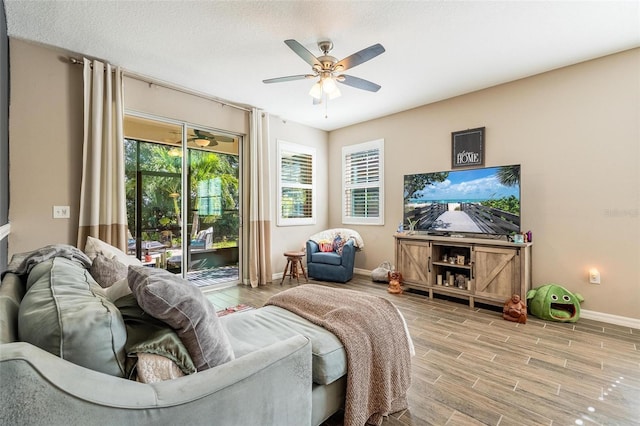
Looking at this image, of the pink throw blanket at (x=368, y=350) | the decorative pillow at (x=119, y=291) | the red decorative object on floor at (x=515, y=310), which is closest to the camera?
the decorative pillow at (x=119, y=291)

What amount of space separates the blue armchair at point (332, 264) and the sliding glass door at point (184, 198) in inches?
48.5

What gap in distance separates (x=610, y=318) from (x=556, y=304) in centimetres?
48

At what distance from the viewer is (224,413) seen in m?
0.92

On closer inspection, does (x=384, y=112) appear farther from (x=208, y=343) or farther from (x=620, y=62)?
(x=208, y=343)

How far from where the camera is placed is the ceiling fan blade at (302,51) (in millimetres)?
2307

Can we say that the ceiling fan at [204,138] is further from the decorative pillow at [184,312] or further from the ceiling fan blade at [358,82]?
the decorative pillow at [184,312]

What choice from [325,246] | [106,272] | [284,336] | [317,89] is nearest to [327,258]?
[325,246]

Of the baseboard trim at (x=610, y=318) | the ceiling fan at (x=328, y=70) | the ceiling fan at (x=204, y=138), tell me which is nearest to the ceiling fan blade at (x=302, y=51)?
the ceiling fan at (x=328, y=70)

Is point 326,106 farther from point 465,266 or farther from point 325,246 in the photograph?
point 465,266

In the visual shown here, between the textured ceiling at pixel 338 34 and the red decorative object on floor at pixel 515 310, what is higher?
the textured ceiling at pixel 338 34

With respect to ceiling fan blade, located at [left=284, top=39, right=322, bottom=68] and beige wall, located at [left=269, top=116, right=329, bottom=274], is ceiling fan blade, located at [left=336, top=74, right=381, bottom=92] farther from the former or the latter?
beige wall, located at [left=269, top=116, right=329, bottom=274]

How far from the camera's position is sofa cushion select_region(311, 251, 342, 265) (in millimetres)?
4727

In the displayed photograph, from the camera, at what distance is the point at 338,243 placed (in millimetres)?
5062

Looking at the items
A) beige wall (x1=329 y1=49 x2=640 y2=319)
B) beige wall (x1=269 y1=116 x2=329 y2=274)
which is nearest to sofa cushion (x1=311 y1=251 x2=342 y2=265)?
beige wall (x1=269 y1=116 x2=329 y2=274)
